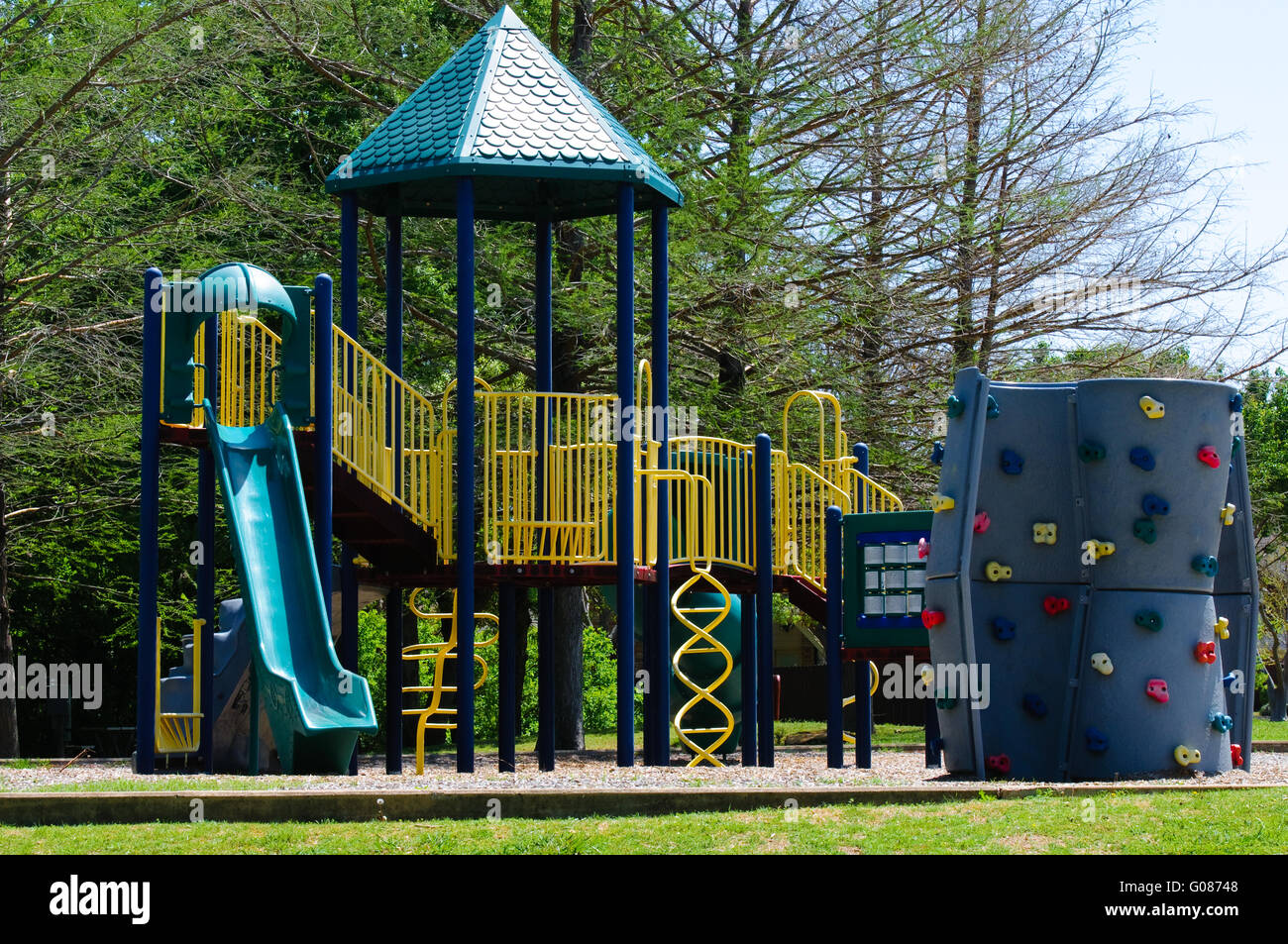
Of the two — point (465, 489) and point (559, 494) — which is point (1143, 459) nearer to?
point (559, 494)

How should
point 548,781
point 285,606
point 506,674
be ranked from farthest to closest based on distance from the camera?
point 506,674, point 285,606, point 548,781

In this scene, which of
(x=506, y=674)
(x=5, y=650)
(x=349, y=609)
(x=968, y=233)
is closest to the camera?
(x=349, y=609)

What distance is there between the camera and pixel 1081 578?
11.6 metres

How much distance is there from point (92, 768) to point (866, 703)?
25.2 feet

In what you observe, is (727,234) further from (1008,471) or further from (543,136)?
(1008,471)

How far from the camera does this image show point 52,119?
1912cm

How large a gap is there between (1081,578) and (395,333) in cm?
711

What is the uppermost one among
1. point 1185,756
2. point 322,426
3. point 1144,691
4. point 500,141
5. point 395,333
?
point 500,141

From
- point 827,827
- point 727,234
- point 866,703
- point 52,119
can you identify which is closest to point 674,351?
point 727,234

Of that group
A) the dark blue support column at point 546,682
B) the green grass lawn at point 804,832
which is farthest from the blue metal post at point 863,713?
the green grass lawn at point 804,832

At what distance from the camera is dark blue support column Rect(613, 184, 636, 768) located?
549 inches

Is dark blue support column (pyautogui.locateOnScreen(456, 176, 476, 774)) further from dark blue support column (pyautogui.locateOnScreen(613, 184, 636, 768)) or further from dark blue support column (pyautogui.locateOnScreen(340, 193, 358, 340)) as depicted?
dark blue support column (pyautogui.locateOnScreen(340, 193, 358, 340))

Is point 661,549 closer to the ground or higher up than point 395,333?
closer to the ground

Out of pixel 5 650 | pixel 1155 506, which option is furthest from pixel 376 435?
pixel 5 650
